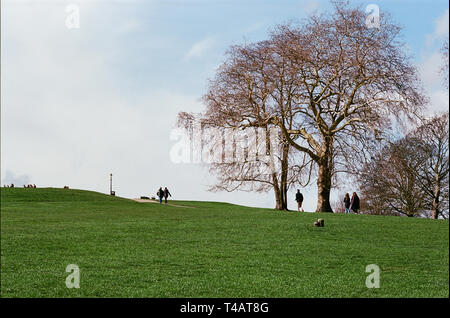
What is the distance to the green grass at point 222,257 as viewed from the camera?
1193 centimetres

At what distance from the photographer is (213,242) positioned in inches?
742

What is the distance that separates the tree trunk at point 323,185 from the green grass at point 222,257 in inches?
351

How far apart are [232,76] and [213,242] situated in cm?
2047

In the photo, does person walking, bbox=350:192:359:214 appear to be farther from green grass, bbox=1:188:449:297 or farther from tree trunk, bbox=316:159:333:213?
green grass, bbox=1:188:449:297

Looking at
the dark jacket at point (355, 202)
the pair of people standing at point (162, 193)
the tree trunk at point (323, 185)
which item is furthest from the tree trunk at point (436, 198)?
the pair of people standing at point (162, 193)

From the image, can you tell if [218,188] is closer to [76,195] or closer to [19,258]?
[76,195]

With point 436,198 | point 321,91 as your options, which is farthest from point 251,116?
point 436,198

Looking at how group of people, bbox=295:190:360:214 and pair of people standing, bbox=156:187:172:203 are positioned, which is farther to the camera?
pair of people standing, bbox=156:187:172:203

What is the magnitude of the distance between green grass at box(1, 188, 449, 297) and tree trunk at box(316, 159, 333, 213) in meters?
8.92

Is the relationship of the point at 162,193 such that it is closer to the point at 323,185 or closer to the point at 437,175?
the point at 323,185

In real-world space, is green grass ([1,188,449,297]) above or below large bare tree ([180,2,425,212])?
below

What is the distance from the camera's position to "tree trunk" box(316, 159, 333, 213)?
3562 cm

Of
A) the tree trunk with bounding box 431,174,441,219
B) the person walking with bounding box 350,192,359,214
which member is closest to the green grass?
the person walking with bounding box 350,192,359,214

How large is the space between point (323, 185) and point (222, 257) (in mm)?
21161
